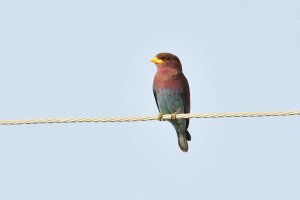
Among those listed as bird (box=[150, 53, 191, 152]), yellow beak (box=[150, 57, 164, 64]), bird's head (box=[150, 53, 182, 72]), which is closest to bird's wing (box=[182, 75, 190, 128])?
bird (box=[150, 53, 191, 152])

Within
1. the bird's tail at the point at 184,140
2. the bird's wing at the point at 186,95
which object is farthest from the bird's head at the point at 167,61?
the bird's tail at the point at 184,140

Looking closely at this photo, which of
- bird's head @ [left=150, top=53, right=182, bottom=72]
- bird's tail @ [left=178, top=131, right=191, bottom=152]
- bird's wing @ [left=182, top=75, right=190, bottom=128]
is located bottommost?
bird's tail @ [left=178, top=131, right=191, bottom=152]

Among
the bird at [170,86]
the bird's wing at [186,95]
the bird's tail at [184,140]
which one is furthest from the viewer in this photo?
the bird's tail at [184,140]

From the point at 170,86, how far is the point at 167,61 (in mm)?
310

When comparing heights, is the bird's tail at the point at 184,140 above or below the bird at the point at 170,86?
below

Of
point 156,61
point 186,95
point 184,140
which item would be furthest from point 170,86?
point 184,140

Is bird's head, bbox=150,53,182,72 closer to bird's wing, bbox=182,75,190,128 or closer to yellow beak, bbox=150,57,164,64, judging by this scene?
yellow beak, bbox=150,57,164,64

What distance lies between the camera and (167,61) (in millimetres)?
10453

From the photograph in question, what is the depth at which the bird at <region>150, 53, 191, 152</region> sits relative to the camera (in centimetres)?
1035

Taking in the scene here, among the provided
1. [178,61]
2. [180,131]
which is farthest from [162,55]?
[180,131]

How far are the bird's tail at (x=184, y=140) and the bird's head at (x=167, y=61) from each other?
0.87 meters

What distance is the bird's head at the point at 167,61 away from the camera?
411 inches

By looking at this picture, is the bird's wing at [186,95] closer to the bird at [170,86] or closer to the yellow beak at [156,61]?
the bird at [170,86]

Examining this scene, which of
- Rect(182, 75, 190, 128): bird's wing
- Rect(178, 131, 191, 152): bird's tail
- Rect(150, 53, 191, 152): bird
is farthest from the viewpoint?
Rect(178, 131, 191, 152): bird's tail
